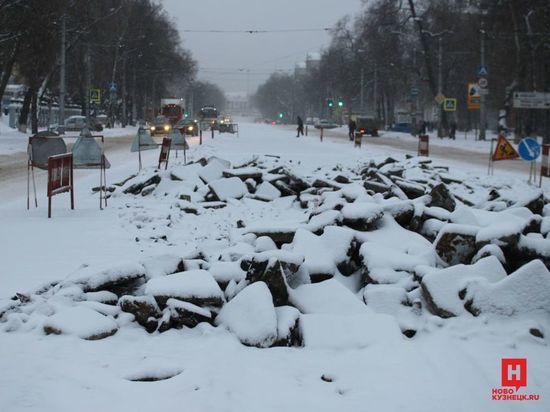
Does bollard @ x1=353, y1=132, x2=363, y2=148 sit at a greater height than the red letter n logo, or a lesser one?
greater

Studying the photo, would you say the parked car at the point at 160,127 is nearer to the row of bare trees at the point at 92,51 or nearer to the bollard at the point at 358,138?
the row of bare trees at the point at 92,51

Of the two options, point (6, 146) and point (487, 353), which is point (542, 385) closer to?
point (487, 353)

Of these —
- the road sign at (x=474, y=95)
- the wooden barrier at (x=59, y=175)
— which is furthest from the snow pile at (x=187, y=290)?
the road sign at (x=474, y=95)

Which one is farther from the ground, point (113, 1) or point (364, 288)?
point (113, 1)

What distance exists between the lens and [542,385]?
4980mm

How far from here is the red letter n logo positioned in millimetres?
4997

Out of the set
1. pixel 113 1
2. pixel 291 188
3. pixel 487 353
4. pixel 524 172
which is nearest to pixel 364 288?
pixel 487 353

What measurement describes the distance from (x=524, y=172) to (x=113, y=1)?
43.6 m

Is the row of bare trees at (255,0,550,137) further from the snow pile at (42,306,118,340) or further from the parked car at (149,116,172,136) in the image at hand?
the snow pile at (42,306,118,340)

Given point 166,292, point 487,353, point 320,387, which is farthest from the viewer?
point 166,292

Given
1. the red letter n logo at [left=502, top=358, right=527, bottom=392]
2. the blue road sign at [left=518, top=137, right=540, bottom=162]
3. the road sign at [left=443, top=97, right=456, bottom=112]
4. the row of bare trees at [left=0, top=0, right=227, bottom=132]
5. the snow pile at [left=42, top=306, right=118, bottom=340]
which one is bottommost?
the red letter n logo at [left=502, top=358, right=527, bottom=392]

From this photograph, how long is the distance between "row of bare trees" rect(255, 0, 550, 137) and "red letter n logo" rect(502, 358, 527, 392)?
1323 inches

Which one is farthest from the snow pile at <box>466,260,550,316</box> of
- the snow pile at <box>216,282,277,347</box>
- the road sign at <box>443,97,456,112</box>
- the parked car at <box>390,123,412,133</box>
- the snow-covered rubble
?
the parked car at <box>390,123,412,133</box>

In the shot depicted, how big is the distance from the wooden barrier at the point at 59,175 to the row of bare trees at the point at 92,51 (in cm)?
2074
